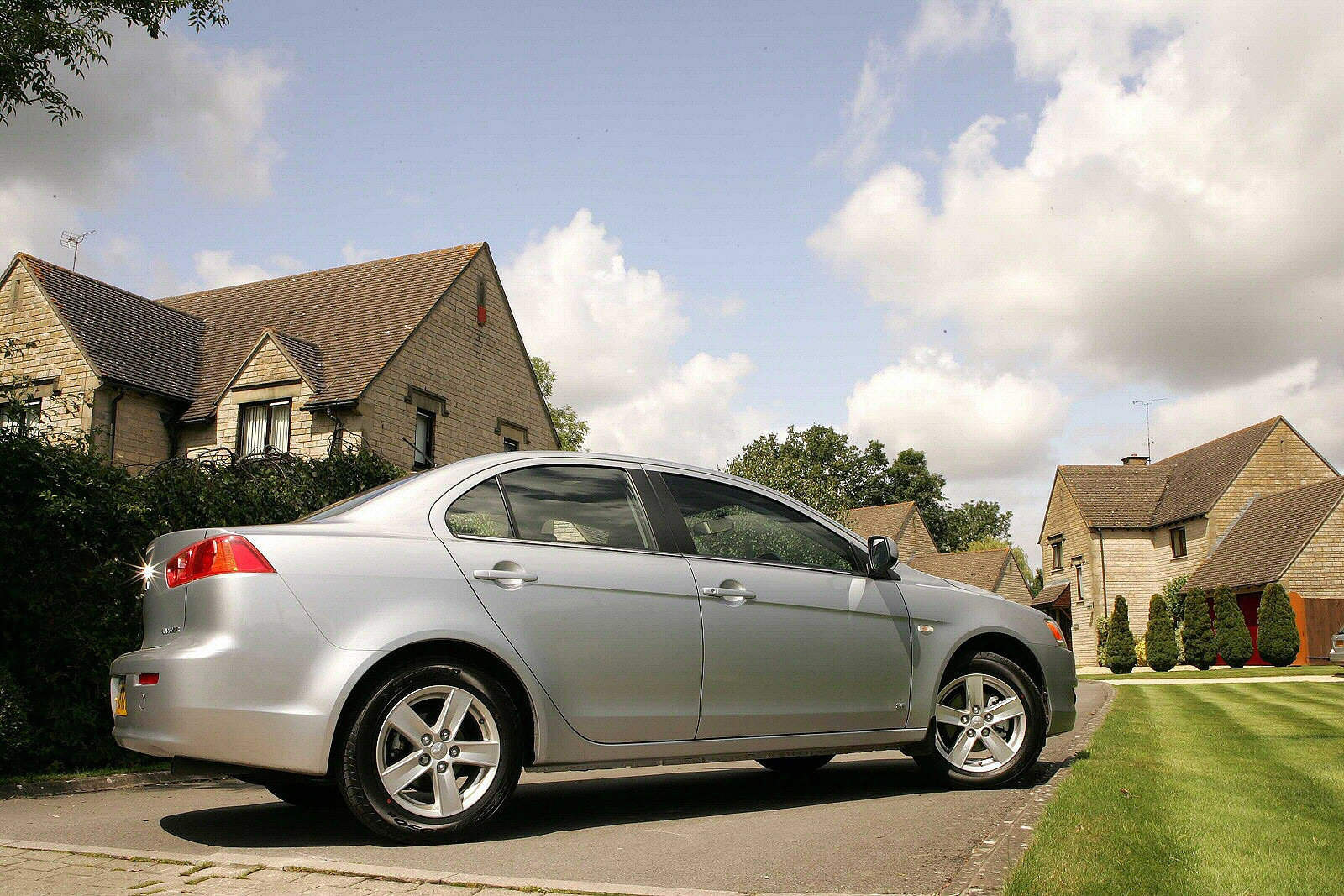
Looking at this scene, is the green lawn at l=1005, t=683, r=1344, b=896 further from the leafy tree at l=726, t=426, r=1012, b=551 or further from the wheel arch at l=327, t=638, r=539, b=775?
the leafy tree at l=726, t=426, r=1012, b=551

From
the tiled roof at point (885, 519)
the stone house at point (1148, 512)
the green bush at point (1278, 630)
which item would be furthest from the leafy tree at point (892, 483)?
the green bush at point (1278, 630)

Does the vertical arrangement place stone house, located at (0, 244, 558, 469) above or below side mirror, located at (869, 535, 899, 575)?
above

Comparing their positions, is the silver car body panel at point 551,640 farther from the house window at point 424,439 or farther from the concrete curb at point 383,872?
the house window at point 424,439

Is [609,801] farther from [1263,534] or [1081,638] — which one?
[1081,638]

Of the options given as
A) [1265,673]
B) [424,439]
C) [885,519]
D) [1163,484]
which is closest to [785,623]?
[424,439]

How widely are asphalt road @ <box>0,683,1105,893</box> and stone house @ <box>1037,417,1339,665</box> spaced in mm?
41288

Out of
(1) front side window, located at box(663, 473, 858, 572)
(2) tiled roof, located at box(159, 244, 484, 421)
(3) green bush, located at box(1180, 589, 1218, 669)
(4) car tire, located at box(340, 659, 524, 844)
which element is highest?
(2) tiled roof, located at box(159, 244, 484, 421)

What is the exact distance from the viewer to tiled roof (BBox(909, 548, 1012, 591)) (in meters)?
59.2

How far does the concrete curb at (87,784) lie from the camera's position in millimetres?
6949

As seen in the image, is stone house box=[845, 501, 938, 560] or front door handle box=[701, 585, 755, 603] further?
stone house box=[845, 501, 938, 560]

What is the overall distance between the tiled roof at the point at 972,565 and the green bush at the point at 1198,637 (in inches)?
728

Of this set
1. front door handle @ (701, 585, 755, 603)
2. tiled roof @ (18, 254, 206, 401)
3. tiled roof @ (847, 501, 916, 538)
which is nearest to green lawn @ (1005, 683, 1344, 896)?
front door handle @ (701, 585, 755, 603)

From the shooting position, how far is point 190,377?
79.6 feet

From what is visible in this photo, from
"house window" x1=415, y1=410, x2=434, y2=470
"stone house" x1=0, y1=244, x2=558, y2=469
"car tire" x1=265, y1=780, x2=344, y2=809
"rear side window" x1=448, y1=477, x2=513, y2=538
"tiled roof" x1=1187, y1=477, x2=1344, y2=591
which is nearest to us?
"rear side window" x1=448, y1=477, x2=513, y2=538
